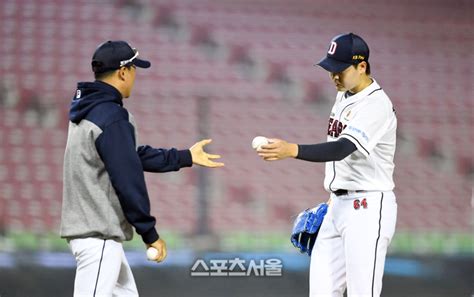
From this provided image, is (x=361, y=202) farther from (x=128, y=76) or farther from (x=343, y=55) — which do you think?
(x=128, y=76)

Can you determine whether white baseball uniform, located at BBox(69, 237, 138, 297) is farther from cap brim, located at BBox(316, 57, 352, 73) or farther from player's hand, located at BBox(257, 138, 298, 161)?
cap brim, located at BBox(316, 57, 352, 73)

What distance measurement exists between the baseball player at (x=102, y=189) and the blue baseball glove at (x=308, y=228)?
770 millimetres

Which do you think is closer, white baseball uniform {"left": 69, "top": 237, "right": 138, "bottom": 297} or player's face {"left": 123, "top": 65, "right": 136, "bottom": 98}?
white baseball uniform {"left": 69, "top": 237, "right": 138, "bottom": 297}

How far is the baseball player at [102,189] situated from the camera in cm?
284

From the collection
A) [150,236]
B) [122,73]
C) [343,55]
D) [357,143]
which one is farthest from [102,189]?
[343,55]

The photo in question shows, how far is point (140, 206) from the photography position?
113 inches

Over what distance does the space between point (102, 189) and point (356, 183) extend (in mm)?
1021

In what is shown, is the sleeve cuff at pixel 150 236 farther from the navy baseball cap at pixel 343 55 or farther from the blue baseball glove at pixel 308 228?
the navy baseball cap at pixel 343 55

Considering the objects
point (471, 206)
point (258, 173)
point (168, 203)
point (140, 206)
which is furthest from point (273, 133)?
point (140, 206)

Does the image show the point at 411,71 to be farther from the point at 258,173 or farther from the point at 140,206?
the point at 140,206

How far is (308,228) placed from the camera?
349cm

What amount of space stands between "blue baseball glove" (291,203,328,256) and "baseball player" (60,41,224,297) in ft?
2.52

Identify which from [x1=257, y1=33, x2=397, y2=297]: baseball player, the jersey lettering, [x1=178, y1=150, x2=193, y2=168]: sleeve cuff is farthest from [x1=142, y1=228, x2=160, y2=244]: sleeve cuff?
the jersey lettering

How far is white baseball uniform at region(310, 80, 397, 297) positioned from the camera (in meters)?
3.21
